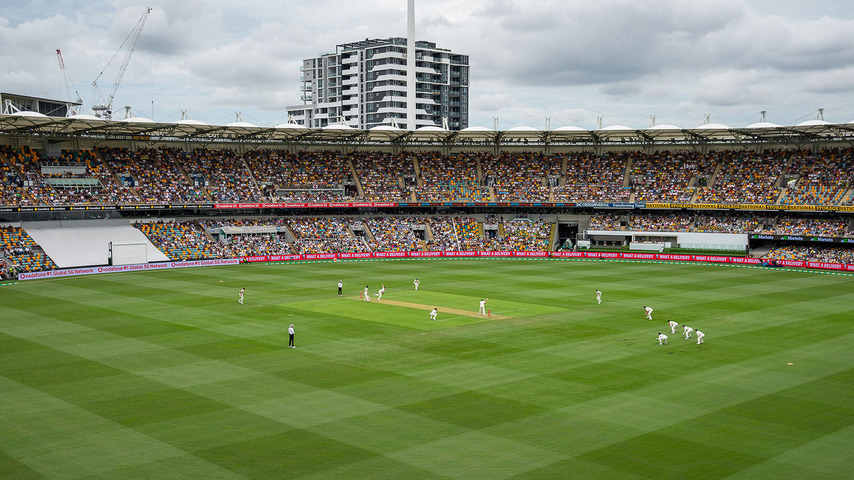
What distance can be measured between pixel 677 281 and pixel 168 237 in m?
52.8

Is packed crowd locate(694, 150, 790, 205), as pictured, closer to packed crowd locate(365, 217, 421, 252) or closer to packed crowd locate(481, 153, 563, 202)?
packed crowd locate(481, 153, 563, 202)

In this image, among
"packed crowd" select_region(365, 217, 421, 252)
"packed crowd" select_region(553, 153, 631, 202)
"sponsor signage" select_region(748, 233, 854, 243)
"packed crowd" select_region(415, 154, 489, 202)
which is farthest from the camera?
"packed crowd" select_region(415, 154, 489, 202)

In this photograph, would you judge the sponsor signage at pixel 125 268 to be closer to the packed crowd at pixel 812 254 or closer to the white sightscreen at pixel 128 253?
the white sightscreen at pixel 128 253

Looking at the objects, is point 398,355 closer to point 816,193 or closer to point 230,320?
point 230,320

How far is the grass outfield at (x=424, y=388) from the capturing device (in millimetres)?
20453

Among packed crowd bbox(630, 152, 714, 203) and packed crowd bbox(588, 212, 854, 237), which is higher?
packed crowd bbox(630, 152, 714, 203)

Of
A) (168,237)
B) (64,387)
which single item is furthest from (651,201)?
(64,387)

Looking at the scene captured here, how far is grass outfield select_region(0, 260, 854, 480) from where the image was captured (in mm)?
20453

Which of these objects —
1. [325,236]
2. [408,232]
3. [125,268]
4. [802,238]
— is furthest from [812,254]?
[125,268]

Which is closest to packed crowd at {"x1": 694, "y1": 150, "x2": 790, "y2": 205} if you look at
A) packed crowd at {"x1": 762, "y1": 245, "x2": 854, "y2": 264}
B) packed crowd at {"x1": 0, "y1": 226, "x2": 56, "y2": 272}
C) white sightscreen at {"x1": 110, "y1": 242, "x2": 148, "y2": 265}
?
packed crowd at {"x1": 762, "y1": 245, "x2": 854, "y2": 264}

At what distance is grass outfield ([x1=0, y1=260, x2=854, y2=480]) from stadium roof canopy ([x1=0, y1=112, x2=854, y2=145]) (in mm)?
29154

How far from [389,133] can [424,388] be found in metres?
66.6

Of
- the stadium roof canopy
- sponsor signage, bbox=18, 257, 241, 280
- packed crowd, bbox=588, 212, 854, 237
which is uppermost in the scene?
the stadium roof canopy

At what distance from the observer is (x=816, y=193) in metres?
78.8
